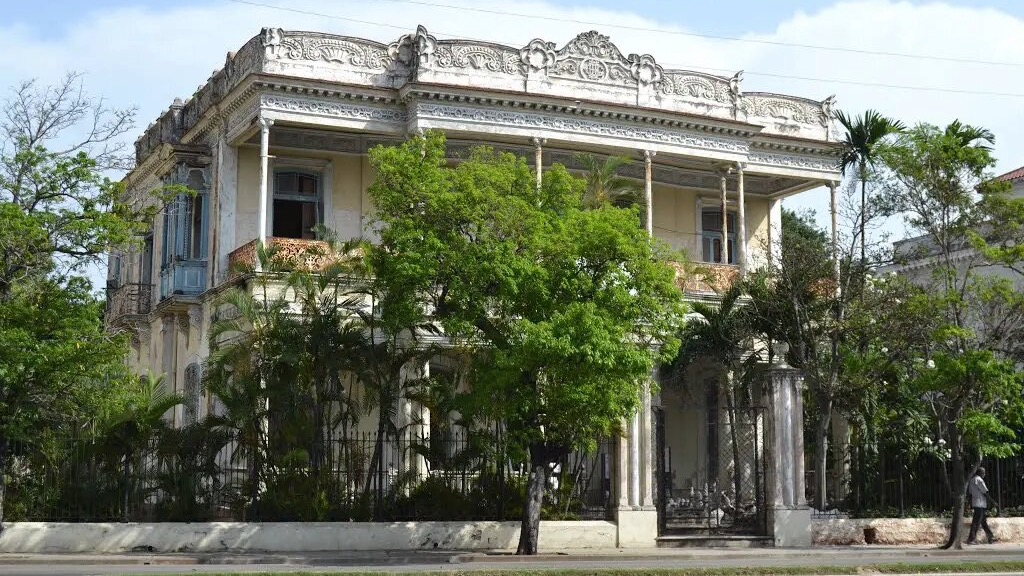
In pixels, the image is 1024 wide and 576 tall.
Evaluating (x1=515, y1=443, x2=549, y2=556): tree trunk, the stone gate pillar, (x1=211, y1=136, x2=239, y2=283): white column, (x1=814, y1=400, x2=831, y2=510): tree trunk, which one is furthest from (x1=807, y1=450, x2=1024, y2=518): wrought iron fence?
(x1=211, y1=136, x2=239, y2=283): white column

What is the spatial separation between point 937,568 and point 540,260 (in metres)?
7.71

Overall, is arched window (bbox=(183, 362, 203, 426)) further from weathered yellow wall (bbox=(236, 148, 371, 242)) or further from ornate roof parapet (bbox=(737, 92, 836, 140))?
ornate roof parapet (bbox=(737, 92, 836, 140))

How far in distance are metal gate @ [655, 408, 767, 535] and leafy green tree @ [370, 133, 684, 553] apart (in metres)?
3.34

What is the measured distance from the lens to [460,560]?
20828mm

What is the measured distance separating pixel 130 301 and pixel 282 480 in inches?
467

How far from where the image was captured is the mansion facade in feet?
88.7

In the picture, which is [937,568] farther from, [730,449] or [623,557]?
[730,449]

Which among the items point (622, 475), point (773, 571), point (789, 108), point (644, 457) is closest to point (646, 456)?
point (644, 457)

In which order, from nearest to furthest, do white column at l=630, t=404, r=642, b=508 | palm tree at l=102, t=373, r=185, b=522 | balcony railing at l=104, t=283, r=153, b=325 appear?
palm tree at l=102, t=373, r=185, b=522, white column at l=630, t=404, r=642, b=508, balcony railing at l=104, t=283, r=153, b=325

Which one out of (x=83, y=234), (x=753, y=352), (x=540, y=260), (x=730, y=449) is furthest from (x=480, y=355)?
(x=730, y=449)

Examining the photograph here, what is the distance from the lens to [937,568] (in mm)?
18703

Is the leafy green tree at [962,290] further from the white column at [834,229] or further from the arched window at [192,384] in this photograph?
the arched window at [192,384]

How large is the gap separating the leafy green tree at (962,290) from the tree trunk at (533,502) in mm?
6965

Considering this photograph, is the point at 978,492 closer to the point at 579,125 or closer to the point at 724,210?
the point at 724,210
